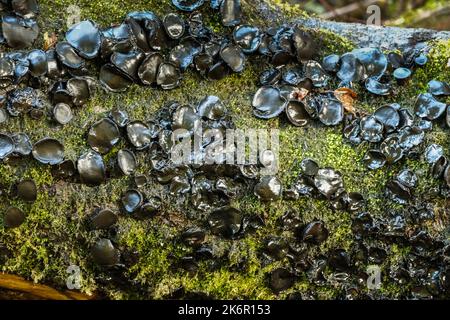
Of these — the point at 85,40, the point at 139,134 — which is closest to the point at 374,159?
the point at 139,134

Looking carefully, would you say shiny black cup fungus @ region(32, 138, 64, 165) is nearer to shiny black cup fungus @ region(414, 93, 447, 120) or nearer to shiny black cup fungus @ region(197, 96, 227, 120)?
shiny black cup fungus @ region(197, 96, 227, 120)

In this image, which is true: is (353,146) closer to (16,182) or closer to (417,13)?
(16,182)

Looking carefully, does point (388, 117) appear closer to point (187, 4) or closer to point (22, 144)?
point (187, 4)

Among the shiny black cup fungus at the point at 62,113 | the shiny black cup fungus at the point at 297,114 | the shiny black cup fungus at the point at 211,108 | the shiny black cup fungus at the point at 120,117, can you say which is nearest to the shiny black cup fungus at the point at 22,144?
the shiny black cup fungus at the point at 62,113

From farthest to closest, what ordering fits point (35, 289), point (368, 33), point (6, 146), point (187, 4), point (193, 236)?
point (368, 33)
point (35, 289)
point (187, 4)
point (193, 236)
point (6, 146)

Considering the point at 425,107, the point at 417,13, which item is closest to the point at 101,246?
the point at 425,107

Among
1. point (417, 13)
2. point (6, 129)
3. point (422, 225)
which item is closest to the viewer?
point (6, 129)

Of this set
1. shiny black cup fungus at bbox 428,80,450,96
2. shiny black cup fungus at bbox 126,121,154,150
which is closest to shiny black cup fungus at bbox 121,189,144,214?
shiny black cup fungus at bbox 126,121,154,150
